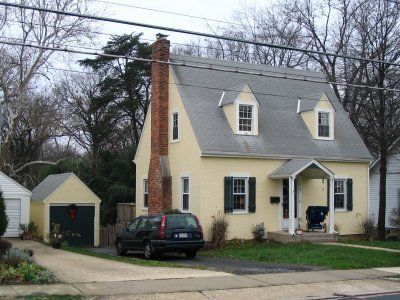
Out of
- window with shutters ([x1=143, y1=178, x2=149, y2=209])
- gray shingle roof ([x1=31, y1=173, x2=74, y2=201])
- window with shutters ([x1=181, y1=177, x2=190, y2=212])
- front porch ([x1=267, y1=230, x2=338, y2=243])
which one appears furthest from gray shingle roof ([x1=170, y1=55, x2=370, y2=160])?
gray shingle roof ([x1=31, y1=173, x2=74, y2=201])

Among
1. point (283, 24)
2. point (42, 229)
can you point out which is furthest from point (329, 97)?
point (42, 229)

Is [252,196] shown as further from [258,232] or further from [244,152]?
[244,152]

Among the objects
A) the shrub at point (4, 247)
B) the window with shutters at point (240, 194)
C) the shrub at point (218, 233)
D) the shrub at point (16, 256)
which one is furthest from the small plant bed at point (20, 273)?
the window with shutters at point (240, 194)

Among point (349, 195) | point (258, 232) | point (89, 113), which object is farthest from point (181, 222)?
point (89, 113)

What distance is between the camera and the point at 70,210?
32.0 meters

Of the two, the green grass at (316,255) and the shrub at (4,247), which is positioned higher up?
the shrub at (4,247)

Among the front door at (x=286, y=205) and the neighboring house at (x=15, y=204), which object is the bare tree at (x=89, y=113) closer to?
the neighboring house at (x=15, y=204)

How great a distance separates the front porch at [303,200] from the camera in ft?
81.3

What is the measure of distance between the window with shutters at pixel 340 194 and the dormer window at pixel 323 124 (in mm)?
2415

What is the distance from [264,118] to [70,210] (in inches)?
488

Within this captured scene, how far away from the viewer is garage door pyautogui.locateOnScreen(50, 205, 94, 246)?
1250 inches

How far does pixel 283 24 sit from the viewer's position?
4172 centimetres

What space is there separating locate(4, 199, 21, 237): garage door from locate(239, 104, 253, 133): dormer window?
13147 mm

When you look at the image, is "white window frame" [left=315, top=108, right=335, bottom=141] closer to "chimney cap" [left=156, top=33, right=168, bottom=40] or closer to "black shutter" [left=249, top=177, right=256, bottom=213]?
"black shutter" [left=249, top=177, right=256, bottom=213]
